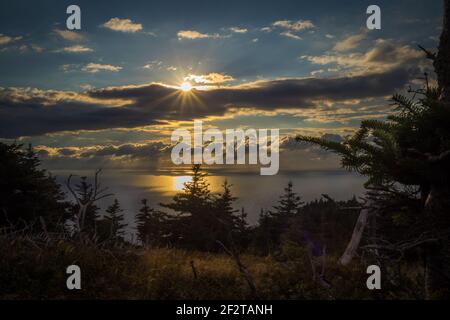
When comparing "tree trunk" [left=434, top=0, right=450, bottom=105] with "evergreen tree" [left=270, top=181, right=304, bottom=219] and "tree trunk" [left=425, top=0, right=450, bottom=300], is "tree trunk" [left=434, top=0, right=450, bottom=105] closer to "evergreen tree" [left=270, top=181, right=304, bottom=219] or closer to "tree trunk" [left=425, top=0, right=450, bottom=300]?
"tree trunk" [left=425, top=0, right=450, bottom=300]

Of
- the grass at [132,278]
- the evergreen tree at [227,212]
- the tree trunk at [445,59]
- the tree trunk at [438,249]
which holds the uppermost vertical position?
the tree trunk at [445,59]

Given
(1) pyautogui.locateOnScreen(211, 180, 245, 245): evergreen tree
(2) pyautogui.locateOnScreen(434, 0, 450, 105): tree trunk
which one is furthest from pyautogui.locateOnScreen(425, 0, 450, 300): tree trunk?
(1) pyautogui.locateOnScreen(211, 180, 245, 245): evergreen tree

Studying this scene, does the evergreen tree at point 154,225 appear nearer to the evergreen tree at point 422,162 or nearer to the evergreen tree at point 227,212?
the evergreen tree at point 227,212

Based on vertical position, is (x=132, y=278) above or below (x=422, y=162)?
below

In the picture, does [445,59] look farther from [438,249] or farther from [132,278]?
[132,278]

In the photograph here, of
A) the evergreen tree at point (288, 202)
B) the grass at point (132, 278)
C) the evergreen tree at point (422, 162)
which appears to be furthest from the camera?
the evergreen tree at point (288, 202)

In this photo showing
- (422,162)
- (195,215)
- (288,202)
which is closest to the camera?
(422,162)

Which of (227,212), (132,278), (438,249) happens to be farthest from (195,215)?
(438,249)

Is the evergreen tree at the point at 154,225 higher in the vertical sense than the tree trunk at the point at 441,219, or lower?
lower

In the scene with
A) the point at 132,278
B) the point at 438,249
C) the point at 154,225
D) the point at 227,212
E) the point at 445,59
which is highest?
the point at 445,59

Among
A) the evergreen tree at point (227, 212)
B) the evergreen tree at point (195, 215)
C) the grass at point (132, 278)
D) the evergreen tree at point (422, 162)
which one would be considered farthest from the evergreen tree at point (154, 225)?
the evergreen tree at point (422, 162)
